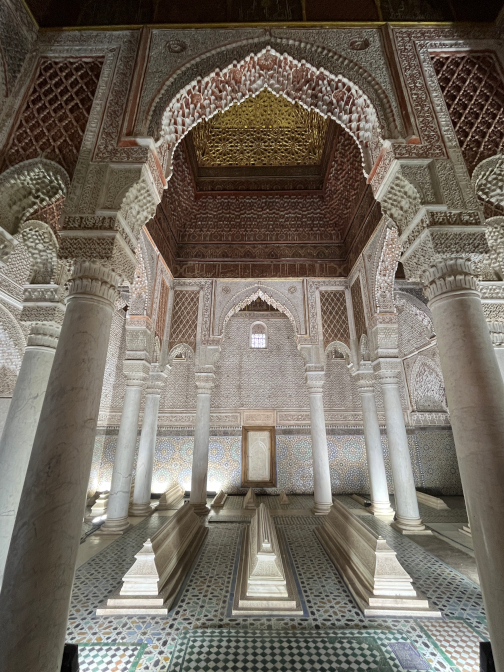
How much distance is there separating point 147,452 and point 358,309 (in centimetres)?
505

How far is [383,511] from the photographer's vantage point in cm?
616

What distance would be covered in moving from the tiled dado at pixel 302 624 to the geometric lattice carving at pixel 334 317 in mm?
4011

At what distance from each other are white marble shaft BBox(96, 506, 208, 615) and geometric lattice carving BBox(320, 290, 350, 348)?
4.53m

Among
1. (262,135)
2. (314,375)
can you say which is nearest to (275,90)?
(262,135)

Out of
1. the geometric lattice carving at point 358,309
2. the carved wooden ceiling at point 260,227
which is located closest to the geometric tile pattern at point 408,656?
the geometric lattice carving at point 358,309

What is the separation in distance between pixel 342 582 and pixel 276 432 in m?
5.77

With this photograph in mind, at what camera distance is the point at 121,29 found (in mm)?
3436

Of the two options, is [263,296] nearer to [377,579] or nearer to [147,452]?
[147,452]

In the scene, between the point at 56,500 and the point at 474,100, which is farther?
the point at 474,100

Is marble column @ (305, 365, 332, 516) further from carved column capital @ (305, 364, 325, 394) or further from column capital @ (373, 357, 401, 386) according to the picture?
column capital @ (373, 357, 401, 386)

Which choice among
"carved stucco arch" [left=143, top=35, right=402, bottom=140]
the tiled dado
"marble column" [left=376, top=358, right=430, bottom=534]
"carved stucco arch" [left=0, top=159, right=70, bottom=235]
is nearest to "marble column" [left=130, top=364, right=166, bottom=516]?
the tiled dado

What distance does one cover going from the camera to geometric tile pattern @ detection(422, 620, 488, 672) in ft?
7.28

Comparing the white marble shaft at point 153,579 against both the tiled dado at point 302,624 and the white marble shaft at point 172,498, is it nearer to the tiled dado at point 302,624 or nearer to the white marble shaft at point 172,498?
the tiled dado at point 302,624

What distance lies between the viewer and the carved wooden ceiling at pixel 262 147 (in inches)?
249
